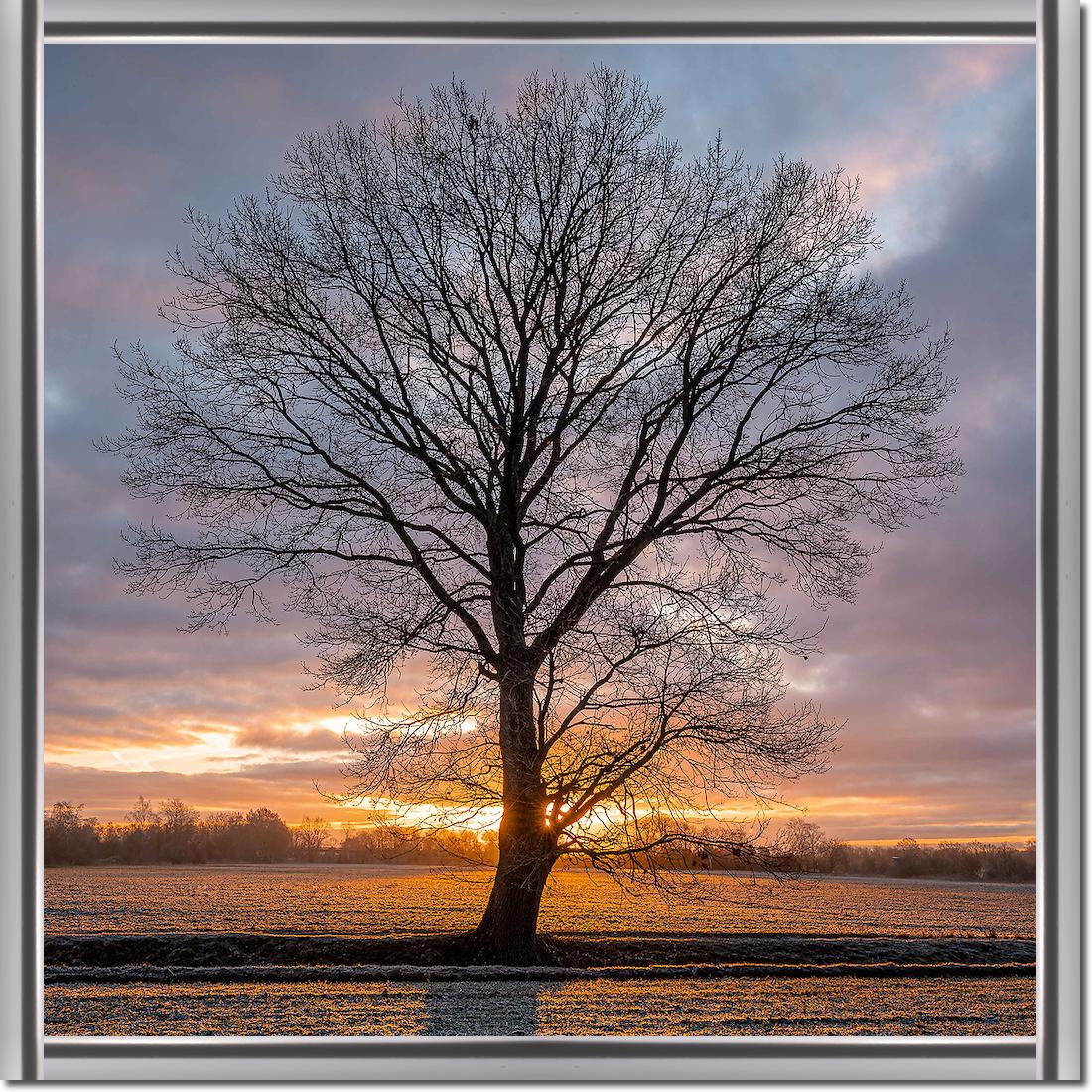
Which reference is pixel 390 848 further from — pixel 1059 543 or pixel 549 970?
pixel 1059 543

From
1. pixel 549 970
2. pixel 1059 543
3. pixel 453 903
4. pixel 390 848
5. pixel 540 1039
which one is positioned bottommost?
pixel 549 970

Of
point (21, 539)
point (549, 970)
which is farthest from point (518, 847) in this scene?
point (21, 539)

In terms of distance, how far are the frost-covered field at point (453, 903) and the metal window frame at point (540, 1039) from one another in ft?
5.87

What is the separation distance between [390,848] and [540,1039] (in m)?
1.82

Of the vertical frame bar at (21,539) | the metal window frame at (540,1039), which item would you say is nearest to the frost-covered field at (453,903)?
the metal window frame at (540,1039)

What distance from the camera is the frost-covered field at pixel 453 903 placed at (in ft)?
16.0

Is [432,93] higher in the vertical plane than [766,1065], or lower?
higher

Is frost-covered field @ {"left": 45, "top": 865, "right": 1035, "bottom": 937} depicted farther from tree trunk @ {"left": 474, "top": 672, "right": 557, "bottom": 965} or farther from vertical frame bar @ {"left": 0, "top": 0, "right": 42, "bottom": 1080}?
vertical frame bar @ {"left": 0, "top": 0, "right": 42, "bottom": 1080}

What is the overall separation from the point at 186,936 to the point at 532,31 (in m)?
4.29

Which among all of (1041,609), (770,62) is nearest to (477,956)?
(1041,609)

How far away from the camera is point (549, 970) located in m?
4.48

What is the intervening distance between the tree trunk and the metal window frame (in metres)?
1.57

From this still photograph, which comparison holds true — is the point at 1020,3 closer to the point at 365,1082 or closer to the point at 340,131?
A: the point at 340,131

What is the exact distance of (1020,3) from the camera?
319 centimetres
